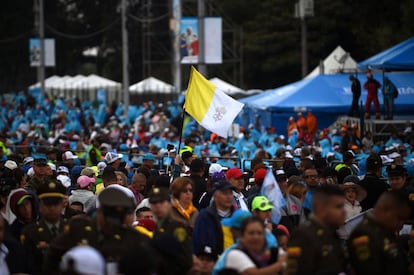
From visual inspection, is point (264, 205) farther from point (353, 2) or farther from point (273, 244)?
point (353, 2)

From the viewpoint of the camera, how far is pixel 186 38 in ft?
132

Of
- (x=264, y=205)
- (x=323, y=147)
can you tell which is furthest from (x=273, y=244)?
(x=323, y=147)

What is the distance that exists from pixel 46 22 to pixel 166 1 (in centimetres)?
974

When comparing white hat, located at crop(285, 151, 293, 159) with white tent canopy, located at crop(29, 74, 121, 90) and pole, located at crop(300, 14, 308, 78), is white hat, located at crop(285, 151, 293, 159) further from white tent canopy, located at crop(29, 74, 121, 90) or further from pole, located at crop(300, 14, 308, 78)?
white tent canopy, located at crop(29, 74, 121, 90)

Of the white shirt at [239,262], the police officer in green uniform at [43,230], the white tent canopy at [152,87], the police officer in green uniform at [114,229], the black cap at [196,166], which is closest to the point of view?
the police officer in green uniform at [114,229]

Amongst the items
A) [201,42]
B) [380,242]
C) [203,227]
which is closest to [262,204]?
[203,227]

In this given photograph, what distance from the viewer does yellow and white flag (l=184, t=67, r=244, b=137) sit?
1641 centimetres

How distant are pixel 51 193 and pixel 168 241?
149 cm

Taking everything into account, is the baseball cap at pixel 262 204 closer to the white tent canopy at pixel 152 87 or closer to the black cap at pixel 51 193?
the black cap at pixel 51 193

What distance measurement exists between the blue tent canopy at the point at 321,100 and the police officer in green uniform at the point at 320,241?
1157 inches

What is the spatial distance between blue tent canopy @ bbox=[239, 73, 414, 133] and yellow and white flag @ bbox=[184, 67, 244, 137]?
21231 mm

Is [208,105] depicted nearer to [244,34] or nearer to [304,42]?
[304,42]

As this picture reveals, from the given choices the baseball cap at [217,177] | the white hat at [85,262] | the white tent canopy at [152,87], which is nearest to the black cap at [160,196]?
the white hat at [85,262]

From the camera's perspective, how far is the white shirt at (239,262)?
8.23 metres
